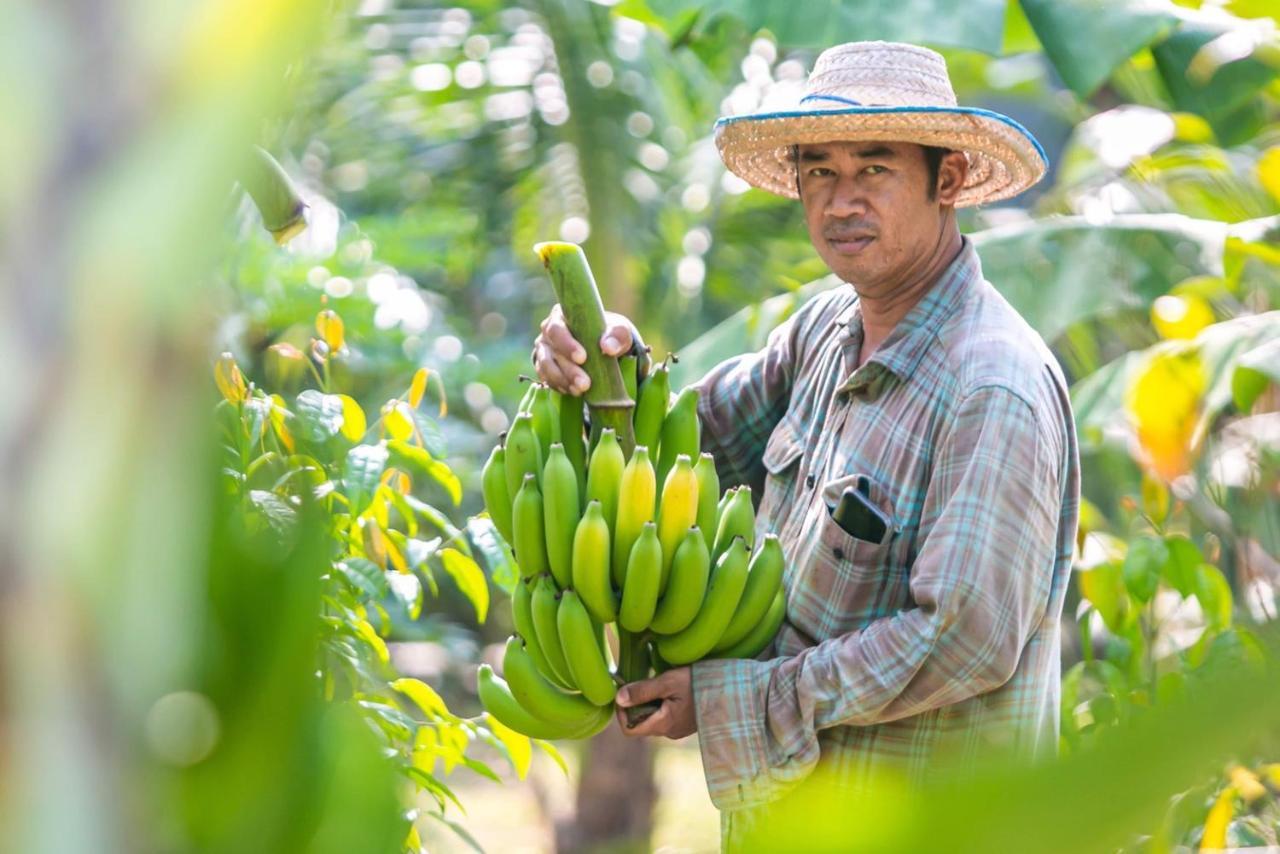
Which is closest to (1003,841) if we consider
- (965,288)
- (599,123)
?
(965,288)

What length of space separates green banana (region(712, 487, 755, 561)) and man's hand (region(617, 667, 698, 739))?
0.17 meters

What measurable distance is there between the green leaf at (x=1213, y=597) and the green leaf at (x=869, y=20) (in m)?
1.17

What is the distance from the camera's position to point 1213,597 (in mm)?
2766

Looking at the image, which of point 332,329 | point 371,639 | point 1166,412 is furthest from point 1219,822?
point 332,329

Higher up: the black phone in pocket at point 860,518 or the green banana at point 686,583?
the black phone in pocket at point 860,518

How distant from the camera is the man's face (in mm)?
1877

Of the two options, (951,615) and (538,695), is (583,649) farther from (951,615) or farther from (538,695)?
(951,615)

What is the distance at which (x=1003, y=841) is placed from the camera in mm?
228

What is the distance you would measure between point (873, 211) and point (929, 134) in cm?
13

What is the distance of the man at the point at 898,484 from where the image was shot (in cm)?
165

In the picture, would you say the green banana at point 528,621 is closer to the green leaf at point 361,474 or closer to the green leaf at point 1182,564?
the green leaf at point 361,474

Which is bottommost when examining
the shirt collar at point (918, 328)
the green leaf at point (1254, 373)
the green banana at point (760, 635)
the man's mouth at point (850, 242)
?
the green leaf at point (1254, 373)

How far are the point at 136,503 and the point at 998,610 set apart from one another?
153 centimetres

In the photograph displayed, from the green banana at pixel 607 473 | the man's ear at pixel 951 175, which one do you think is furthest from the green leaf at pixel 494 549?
the man's ear at pixel 951 175
